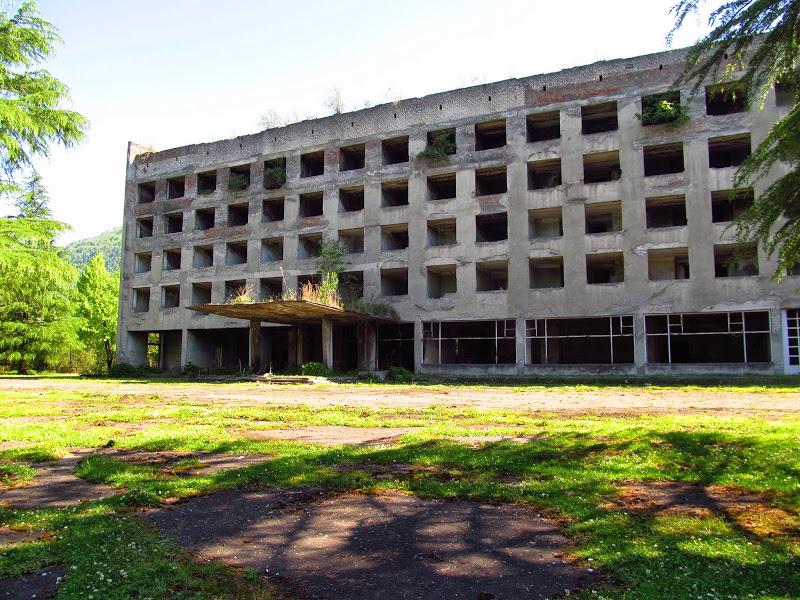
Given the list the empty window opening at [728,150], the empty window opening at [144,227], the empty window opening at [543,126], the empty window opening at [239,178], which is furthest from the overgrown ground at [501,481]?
the empty window opening at [144,227]

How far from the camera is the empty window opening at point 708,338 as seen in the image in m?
27.2

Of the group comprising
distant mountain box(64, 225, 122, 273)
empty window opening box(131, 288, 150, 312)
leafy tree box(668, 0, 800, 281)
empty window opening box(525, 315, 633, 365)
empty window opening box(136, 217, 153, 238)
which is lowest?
empty window opening box(525, 315, 633, 365)

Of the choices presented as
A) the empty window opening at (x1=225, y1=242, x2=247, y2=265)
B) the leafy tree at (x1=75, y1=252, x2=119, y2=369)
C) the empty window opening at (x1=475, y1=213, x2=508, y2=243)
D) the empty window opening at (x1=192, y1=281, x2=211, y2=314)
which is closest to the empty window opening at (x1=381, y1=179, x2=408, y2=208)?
the empty window opening at (x1=475, y1=213, x2=508, y2=243)

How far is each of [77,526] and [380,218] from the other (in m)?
30.1

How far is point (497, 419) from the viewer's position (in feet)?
33.0

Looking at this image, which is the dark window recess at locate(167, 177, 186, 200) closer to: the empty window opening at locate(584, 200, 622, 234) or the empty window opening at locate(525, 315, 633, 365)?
the empty window opening at locate(525, 315, 633, 365)

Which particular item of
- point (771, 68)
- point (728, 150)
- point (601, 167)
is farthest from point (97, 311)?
point (771, 68)

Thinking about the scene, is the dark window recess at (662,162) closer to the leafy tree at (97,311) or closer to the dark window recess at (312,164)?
the dark window recess at (312,164)

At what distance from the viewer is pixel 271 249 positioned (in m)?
37.6

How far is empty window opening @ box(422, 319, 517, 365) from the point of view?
3209 cm

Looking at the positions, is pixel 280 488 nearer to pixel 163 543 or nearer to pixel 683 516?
pixel 163 543

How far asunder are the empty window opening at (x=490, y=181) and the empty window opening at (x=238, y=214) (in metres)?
15.7

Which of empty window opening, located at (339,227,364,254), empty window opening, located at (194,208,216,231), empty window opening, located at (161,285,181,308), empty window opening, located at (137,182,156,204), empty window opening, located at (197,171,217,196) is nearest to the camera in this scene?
empty window opening, located at (339,227,364,254)

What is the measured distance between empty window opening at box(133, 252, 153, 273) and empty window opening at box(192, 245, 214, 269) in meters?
4.36
